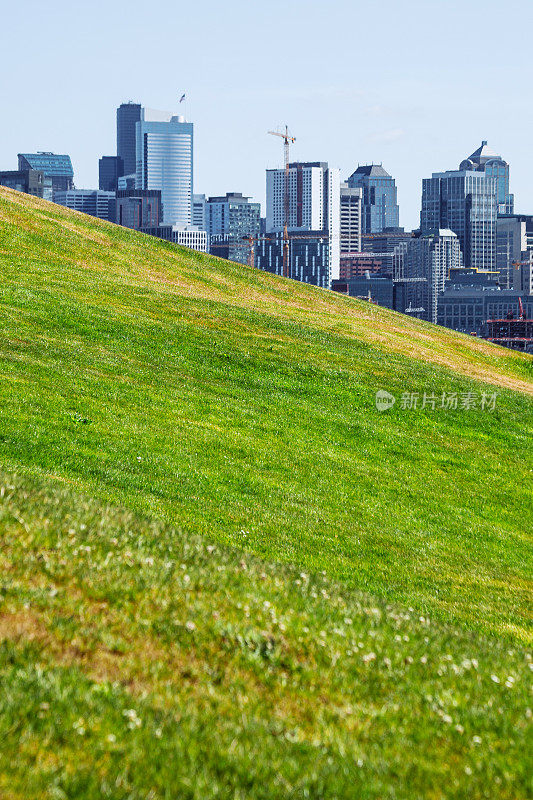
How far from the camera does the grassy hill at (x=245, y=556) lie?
793 centimetres

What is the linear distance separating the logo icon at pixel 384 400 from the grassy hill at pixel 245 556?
33 cm

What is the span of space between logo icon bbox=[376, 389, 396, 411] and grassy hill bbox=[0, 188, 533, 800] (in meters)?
0.33

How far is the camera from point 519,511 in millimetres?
26000

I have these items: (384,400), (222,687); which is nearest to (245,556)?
(222,687)

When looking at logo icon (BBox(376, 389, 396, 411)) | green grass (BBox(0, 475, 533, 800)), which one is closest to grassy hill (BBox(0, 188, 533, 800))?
green grass (BBox(0, 475, 533, 800))

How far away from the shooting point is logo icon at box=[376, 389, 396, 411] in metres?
33.9

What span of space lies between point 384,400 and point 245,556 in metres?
21.2

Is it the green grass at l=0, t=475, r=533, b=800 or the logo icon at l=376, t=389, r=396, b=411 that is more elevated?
the logo icon at l=376, t=389, r=396, b=411

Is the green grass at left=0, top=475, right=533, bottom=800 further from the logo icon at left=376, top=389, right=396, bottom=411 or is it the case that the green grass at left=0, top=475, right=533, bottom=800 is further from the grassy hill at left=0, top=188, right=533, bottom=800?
the logo icon at left=376, top=389, right=396, bottom=411

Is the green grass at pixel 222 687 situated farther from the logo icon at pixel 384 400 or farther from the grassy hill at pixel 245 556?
the logo icon at pixel 384 400

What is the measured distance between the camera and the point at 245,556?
14195 millimetres

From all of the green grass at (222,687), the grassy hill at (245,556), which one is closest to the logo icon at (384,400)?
the grassy hill at (245,556)

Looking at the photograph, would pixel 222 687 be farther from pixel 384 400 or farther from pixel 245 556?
pixel 384 400

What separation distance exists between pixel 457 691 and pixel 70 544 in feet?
17.9
